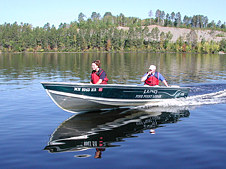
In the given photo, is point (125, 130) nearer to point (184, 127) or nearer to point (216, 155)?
point (184, 127)

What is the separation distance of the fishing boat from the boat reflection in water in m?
0.41

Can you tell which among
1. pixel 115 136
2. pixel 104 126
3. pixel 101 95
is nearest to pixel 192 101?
pixel 101 95

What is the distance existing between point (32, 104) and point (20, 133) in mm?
4786

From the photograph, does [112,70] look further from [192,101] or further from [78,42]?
[78,42]

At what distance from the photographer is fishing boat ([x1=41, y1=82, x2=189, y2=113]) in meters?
11.2

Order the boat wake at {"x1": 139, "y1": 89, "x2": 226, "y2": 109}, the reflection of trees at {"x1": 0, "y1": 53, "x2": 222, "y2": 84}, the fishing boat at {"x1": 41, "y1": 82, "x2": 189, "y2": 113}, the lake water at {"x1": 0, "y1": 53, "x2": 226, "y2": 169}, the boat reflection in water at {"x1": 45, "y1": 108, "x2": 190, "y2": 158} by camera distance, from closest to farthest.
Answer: the lake water at {"x1": 0, "y1": 53, "x2": 226, "y2": 169}, the boat reflection in water at {"x1": 45, "y1": 108, "x2": 190, "y2": 158}, the fishing boat at {"x1": 41, "y1": 82, "x2": 189, "y2": 113}, the boat wake at {"x1": 139, "y1": 89, "x2": 226, "y2": 109}, the reflection of trees at {"x1": 0, "y1": 53, "x2": 222, "y2": 84}

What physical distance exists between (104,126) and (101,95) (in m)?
2.30

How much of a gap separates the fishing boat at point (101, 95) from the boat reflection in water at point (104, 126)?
411mm

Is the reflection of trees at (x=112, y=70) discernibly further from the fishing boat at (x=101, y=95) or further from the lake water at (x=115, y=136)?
the lake water at (x=115, y=136)

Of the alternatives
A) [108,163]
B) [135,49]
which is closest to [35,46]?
[135,49]

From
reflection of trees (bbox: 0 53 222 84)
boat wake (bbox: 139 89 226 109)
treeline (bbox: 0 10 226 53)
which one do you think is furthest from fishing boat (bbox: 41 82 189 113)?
treeline (bbox: 0 10 226 53)

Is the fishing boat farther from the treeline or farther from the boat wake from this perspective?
the treeline

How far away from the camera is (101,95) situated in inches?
474

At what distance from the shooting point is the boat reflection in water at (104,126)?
317 inches
